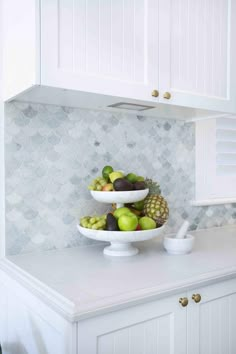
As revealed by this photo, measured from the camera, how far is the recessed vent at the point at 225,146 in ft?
6.94

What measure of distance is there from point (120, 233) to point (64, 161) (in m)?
0.43

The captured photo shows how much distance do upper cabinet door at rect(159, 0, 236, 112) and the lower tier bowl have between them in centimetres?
53

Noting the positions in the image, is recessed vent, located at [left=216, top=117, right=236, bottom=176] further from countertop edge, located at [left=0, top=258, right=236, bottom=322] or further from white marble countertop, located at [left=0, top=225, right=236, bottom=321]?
countertop edge, located at [left=0, top=258, right=236, bottom=322]

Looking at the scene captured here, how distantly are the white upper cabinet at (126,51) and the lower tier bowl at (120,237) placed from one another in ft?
1.64

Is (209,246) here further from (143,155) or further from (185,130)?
(185,130)

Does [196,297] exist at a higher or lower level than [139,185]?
lower

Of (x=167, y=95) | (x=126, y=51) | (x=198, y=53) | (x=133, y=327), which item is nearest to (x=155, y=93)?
(x=167, y=95)

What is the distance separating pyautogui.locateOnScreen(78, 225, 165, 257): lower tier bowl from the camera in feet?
4.31

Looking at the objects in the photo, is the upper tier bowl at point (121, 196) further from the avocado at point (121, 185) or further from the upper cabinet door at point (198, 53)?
the upper cabinet door at point (198, 53)

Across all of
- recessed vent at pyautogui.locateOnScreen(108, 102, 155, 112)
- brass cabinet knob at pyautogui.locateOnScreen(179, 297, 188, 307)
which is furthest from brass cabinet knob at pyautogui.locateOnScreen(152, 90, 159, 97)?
brass cabinet knob at pyautogui.locateOnScreen(179, 297, 188, 307)

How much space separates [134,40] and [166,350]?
3.51ft

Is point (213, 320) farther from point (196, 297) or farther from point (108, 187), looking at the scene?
point (108, 187)

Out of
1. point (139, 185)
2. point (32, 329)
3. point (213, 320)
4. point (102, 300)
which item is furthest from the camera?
point (139, 185)

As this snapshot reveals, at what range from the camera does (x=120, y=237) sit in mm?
1312
